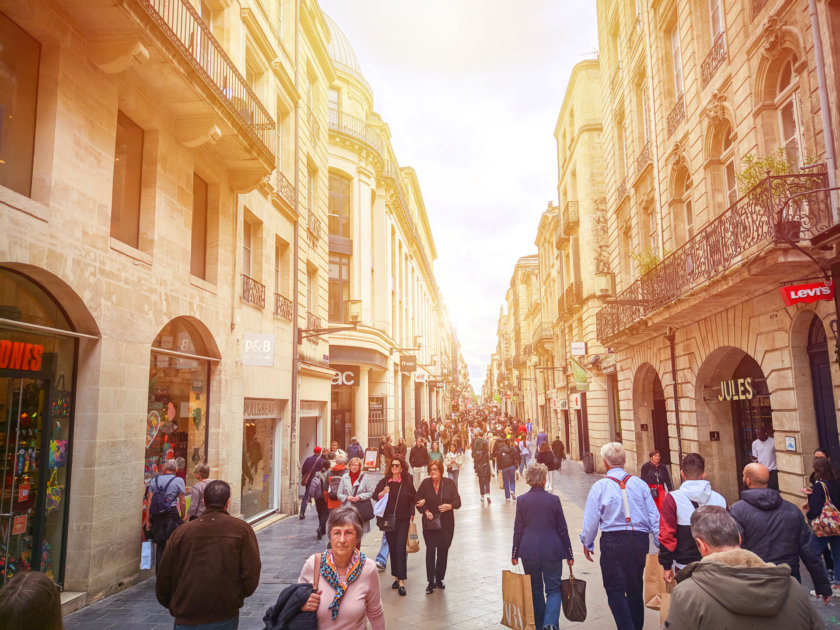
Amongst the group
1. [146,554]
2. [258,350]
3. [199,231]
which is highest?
[199,231]

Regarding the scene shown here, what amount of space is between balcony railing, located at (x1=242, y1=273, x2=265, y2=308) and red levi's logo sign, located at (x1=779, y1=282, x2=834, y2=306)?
10017mm

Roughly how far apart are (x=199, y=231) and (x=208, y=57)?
3.16 meters

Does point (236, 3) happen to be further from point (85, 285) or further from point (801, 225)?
point (801, 225)

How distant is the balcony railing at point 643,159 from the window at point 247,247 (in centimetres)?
1124

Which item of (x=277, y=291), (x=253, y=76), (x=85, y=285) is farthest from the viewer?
(x=277, y=291)

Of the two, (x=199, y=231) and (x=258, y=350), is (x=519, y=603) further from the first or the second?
(x=199, y=231)

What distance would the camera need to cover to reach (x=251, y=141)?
11.0 meters

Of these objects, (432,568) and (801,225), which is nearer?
(432,568)

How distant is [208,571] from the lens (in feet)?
13.7

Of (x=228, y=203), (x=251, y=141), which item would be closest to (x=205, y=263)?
(x=228, y=203)

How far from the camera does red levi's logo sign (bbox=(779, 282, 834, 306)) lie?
814 centimetres

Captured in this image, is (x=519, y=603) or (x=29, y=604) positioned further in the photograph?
(x=519, y=603)

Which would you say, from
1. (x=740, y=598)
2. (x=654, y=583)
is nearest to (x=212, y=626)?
(x=740, y=598)

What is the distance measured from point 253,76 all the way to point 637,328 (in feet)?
39.1
